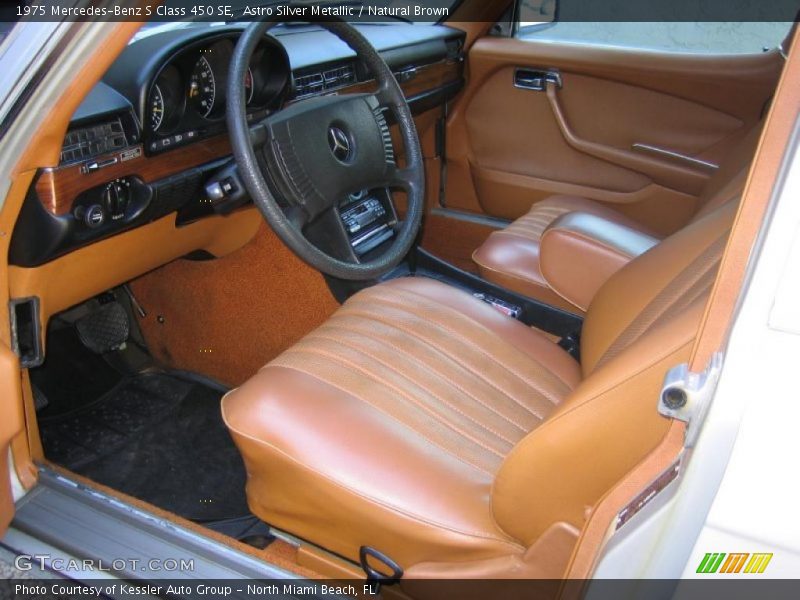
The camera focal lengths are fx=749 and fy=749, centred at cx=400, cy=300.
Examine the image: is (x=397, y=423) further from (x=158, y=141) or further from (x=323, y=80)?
(x=323, y=80)

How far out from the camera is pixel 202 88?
1.56 metres

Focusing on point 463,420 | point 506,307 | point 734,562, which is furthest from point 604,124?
point 734,562

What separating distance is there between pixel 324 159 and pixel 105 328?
3.40 feet

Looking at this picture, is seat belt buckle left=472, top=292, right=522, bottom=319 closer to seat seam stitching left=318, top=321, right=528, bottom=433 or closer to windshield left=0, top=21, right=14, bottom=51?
seat seam stitching left=318, top=321, right=528, bottom=433

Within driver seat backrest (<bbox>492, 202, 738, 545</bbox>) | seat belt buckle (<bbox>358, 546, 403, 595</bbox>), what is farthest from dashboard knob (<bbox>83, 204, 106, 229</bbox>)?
driver seat backrest (<bbox>492, 202, 738, 545</bbox>)

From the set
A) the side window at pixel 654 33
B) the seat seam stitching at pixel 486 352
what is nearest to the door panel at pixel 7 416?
the seat seam stitching at pixel 486 352

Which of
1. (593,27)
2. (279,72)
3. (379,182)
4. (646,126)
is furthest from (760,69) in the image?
(279,72)

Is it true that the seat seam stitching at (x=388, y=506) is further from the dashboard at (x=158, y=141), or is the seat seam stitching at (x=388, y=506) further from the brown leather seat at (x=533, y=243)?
the brown leather seat at (x=533, y=243)

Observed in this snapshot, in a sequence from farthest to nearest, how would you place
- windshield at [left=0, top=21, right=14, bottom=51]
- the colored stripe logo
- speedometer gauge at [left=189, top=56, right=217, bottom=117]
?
speedometer gauge at [left=189, top=56, right=217, bottom=117], windshield at [left=0, top=21, right=14, bottom=51], the colored stripe logo

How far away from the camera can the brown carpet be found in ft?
6.76

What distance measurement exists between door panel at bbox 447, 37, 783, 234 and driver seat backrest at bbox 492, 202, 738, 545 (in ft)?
4.55

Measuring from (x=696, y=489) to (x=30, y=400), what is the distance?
1.22 m

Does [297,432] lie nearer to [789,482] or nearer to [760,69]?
[789,482]

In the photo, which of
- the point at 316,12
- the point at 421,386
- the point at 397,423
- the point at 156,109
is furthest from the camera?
the point at 316,12
